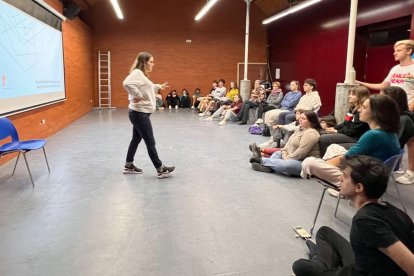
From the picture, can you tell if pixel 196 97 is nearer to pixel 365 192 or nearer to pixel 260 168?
pixel 260 168

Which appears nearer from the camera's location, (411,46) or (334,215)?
(334,215)

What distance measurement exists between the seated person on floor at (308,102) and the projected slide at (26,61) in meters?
4.54

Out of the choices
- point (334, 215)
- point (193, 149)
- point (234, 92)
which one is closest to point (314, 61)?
point (234, 92)

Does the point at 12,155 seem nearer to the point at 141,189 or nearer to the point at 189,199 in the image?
the point at 141,189

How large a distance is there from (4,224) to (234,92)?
8.34m

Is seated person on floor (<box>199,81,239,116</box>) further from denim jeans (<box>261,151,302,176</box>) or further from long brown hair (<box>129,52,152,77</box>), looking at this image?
long brown hair (<box>129,52,152,77</box>)

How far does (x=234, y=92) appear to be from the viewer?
34.2 feet

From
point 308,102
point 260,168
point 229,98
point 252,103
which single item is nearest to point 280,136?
point 308,102

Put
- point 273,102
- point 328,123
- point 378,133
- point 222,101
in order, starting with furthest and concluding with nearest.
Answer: point 222,101
point 273,102
point 328,123
point 378,133

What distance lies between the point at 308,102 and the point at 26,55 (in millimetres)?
4892

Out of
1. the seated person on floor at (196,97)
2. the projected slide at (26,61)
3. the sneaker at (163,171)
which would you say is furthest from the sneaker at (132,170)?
the seated person on floor at (196,97)

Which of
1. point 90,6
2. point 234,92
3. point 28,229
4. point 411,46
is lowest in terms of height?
point 28,229

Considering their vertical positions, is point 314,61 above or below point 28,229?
above

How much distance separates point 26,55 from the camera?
5.47 m
